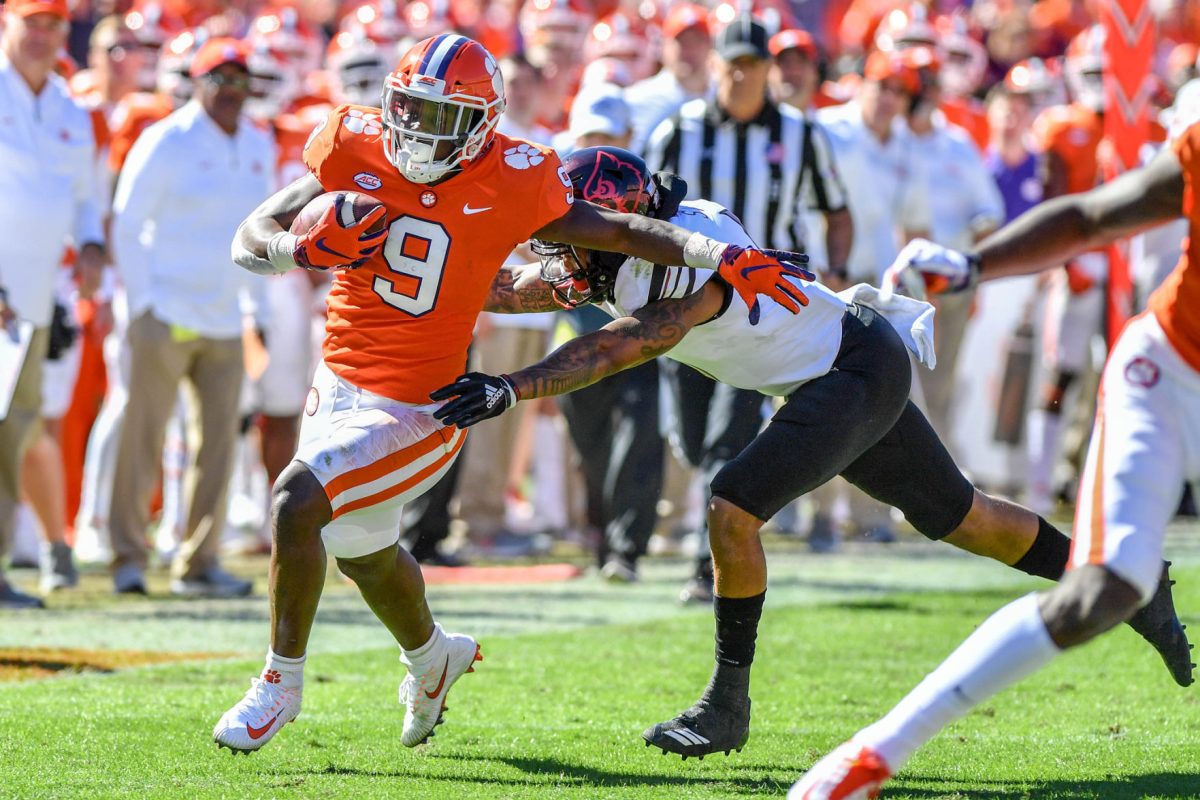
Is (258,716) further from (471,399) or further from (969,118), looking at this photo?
(969,118)

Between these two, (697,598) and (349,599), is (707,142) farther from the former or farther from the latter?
(349,599)

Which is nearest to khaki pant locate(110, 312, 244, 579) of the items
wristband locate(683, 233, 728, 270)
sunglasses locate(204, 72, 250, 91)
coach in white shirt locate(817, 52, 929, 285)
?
sunglasses locate(204, 72, 250, 91)

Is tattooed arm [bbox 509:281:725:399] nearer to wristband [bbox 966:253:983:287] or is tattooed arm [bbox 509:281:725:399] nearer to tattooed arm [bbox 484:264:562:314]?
tattooed arm [bbox 484:264:562:314]

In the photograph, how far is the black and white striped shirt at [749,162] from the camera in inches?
304

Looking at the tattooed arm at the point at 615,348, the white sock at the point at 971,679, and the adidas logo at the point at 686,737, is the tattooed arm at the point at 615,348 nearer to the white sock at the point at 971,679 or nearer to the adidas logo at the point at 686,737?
the adidas logo at the point at 686,737

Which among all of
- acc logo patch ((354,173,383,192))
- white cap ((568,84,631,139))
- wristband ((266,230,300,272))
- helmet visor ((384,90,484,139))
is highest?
helmet visor ((384,90,484,139))

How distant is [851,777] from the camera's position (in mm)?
3643

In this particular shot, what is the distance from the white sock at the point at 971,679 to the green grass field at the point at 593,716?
2.21 ft

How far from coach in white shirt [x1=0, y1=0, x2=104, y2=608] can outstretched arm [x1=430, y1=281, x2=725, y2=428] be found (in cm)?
367

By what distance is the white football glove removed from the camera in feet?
14.5

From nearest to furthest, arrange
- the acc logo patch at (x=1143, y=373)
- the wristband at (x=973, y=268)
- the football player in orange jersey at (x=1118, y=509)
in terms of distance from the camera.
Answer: the football player in orange jersey at (x=1118, y=509) < the acc logo patch at (x=1143, y=373) < the wristband at (x=973, y=268)

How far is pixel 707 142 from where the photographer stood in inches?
305

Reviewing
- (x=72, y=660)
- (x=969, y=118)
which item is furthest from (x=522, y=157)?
(x=969, y=118)

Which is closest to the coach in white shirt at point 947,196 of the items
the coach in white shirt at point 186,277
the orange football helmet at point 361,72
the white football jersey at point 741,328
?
the orange football helmet at point 361,72
